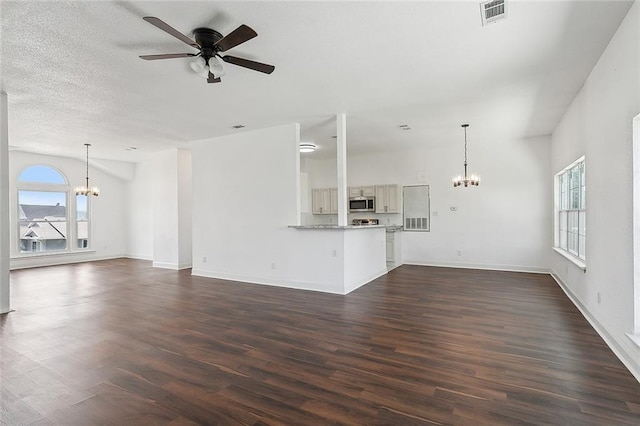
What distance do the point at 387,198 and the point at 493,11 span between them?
598cm

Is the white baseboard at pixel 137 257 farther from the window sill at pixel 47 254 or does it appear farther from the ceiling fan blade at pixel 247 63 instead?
the ceiling fan blade at pixel 247 63

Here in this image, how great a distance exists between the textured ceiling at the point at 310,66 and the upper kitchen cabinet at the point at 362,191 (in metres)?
2.75

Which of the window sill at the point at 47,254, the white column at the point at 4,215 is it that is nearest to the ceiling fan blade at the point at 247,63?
the white column at the point at 4,215

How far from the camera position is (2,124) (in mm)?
4258

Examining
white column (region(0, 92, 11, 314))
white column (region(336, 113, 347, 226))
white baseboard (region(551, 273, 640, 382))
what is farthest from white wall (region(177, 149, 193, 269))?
white baseboard (region(551, 273, 640, 382))

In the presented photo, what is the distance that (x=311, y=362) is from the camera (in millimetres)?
2734

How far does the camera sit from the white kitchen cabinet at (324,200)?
360 inches

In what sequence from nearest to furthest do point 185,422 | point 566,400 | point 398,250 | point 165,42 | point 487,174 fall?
1. point 185,422
2. point 566,400
3. point 165,42
4. point 487,174
5. point 398,250

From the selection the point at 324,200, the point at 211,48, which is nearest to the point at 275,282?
the point at 324,200

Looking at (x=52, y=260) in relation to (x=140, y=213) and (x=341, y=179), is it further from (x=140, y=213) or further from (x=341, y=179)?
(x=341, y=179)

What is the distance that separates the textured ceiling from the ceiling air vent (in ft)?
0.21

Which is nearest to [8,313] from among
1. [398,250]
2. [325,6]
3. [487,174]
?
[325,6]

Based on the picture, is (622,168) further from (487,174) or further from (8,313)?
(8,313)

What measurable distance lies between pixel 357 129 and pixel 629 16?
159 inches
